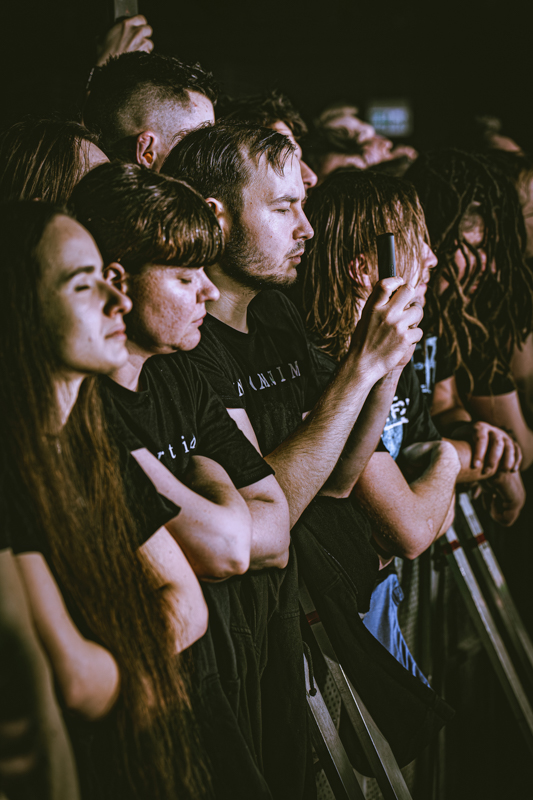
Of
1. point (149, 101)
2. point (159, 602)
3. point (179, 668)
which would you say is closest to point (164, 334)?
point (159, 602)

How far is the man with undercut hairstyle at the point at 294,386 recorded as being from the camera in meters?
1.22

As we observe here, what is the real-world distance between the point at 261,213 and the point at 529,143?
440 centimetres

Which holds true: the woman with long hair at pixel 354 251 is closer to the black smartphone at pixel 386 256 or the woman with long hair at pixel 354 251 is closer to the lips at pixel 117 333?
the black smartphone at pixel 386 256

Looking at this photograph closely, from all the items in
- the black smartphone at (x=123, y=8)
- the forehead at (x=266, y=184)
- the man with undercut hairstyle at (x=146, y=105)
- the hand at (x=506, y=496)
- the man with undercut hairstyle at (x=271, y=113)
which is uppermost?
the black smartphone at (x=123, y=8)

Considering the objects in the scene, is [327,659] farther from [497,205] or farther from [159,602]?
[497,205]

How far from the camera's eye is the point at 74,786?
0.70 m

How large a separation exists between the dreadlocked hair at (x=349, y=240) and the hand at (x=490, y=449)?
625 mm

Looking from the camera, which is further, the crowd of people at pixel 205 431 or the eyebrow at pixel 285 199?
the eyebrow at pixel 285 199

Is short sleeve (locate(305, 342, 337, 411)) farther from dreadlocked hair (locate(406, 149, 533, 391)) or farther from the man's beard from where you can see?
dreadlocked hair (locate(406, 149, 533, 391))

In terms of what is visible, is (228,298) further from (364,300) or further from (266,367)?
(364,300)

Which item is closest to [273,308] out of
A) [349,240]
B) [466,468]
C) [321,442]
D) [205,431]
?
[349,240]

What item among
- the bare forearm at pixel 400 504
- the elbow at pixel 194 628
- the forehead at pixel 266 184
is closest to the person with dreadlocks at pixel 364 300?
the bare forearm at pixel 400 504

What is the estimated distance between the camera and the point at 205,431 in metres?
1.05

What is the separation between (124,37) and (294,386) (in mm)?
1191
